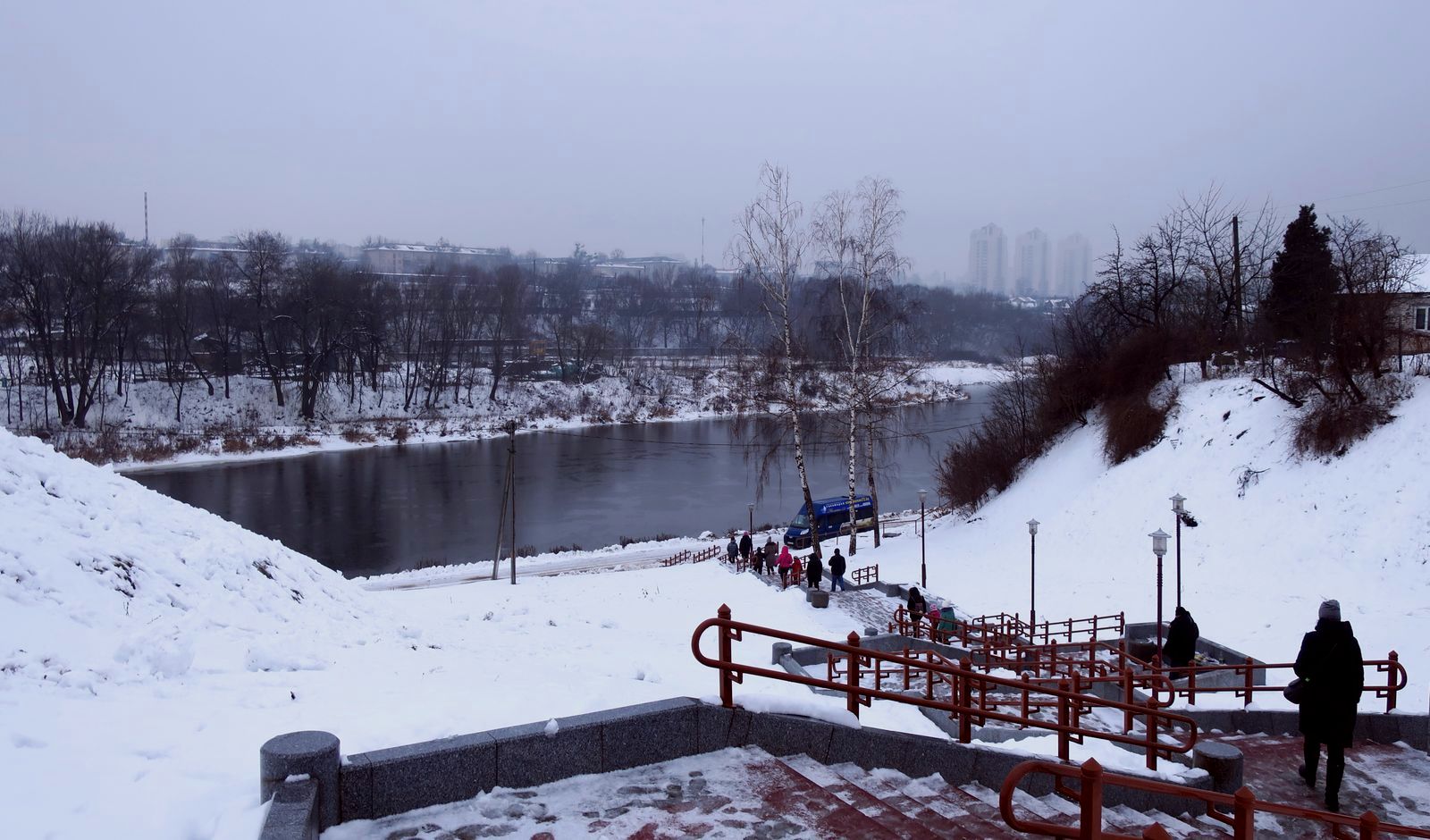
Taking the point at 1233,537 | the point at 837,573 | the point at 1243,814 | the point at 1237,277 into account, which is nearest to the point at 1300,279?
the point at 1237,277

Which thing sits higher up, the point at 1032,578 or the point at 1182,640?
the point at 1182,640

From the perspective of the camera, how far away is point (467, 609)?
14867mm

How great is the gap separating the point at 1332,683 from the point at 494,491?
34770 mm

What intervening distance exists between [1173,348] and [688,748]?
2543cm

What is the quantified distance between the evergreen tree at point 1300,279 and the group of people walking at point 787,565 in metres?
13.5

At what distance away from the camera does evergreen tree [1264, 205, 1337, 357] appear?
24858 millimetres

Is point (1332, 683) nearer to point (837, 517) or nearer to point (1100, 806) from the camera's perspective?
point (1100, 806)

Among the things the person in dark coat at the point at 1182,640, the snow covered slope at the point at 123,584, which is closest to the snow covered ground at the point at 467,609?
the snow covered slope at the point at 123,584

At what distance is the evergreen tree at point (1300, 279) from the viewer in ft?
81.6

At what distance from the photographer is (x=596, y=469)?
145ft

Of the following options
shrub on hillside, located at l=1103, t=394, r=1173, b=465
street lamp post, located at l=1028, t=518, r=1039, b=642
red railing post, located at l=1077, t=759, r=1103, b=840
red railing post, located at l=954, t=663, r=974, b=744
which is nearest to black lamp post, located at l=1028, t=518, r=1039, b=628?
street lamp post, located at l=1028, t=518, r=1039, b=642

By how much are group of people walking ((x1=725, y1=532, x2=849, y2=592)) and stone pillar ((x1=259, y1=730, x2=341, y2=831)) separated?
1466 cm

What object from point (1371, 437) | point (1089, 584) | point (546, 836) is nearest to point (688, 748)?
point (546, 836)

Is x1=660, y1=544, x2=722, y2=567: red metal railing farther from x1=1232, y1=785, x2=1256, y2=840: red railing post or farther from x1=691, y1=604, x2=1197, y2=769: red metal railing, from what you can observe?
x1=1232, y1=785, x2=1256, y2=840: red railing post
